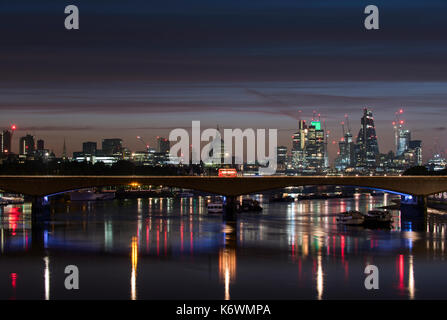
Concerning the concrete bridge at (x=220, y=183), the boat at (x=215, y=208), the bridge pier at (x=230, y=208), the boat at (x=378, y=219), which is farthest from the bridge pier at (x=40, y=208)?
the boat at (x=378, y=219)

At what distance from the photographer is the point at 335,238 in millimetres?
71562

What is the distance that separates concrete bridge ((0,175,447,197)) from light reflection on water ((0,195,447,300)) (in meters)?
9.33

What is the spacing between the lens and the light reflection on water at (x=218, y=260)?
1666 inches

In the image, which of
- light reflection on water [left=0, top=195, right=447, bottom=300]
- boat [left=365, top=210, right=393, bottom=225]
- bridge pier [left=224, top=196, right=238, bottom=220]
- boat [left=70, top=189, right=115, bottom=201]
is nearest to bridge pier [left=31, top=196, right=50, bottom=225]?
light reflection on water [left=0, top=195, right=447, bottom=300]

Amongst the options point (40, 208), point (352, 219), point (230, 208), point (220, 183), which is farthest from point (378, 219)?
point (40, 208)

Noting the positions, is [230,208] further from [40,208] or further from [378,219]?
[40,208]

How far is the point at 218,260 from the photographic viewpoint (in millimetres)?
54750

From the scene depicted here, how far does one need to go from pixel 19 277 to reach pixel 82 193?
Answer: 397ft

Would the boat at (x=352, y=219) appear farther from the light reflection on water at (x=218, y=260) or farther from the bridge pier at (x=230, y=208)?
the bridge pier at (x=230, y=208)

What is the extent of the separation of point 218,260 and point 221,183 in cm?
4490

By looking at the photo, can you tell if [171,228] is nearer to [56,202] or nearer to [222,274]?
[222,274]

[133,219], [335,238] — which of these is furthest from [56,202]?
[335,238]

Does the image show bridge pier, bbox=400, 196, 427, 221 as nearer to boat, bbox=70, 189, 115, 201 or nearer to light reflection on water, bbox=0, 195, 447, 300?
light reflection on water, bbox=0, 195, 447, 300

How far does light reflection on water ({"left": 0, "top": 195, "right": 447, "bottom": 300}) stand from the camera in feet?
139
